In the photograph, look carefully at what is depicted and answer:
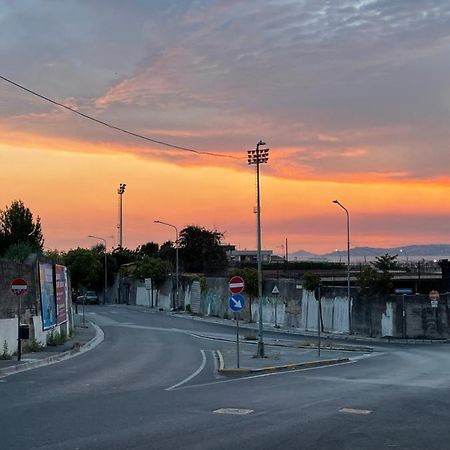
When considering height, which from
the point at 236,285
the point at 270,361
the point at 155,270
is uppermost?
the point at 155,270

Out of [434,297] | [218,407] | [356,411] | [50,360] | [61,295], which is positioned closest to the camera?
[356,411]

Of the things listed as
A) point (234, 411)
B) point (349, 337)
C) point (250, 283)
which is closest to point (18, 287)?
point (234, 411)

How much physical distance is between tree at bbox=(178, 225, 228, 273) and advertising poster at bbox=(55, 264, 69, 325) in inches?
2830

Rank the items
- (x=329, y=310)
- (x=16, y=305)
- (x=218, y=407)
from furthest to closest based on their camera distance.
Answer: (x=329, y=310) < (x=16, y=305) < (x=218, y=407)

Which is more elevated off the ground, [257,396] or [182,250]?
[182,250]

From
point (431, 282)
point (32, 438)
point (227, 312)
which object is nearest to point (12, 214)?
point (227, 312)

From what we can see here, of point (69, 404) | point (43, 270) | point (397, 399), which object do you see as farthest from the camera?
point (43, 270)

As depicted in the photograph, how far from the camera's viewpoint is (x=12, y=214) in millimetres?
63438

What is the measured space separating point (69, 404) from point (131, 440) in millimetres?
4165

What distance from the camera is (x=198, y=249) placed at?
11400 centimetres

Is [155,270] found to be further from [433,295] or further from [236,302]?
[236,302]

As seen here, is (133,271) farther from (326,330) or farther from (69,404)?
(69,404)

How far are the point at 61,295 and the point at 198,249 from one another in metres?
76.2

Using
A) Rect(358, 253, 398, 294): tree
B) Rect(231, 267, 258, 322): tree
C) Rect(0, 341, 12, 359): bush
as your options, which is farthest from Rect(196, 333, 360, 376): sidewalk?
Rect(231, 267, 258, 322): tree
